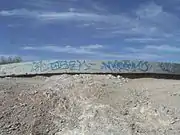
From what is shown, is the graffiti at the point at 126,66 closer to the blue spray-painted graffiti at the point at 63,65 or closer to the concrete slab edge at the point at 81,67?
the concrete slab edge at the point at 81,67

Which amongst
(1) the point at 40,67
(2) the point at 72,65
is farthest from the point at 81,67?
(1) the point at 40,67

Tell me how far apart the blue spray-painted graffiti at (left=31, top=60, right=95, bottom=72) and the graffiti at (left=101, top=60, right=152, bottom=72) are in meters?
0.88

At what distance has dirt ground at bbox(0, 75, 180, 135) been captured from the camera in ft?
46.0

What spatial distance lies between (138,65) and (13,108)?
9.72 m

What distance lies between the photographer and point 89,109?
50.4 ft

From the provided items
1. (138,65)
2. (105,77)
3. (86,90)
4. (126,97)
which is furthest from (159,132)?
(138,65)

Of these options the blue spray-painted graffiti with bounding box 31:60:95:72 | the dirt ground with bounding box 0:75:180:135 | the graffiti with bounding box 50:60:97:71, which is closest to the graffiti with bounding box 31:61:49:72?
the blue spray-painted graffiti with bounding box 31:60:95:72

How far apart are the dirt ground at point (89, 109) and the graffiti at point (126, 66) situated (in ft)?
12.7

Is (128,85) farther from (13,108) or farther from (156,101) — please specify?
(13,108)

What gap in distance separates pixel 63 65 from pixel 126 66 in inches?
140

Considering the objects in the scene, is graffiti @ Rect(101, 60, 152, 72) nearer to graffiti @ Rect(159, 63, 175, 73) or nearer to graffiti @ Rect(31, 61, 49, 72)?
graffiti @ Rect(159, 63, 175, 73)

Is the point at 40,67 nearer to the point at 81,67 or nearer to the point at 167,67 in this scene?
the point at 81,67

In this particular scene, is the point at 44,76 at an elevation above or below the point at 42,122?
above

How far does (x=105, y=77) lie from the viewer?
2064 centimetres
